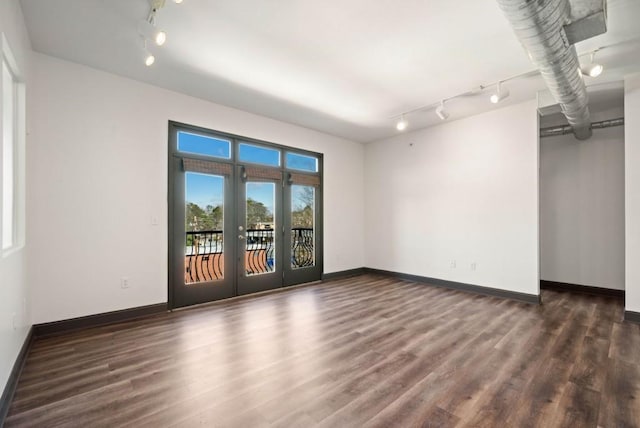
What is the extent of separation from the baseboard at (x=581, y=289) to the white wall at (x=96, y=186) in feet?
21.4

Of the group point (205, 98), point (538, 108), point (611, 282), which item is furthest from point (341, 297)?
point (611, 282)

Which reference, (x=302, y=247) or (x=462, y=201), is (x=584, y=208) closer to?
(x=462, y=201)

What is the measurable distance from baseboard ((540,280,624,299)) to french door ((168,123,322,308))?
431 cm

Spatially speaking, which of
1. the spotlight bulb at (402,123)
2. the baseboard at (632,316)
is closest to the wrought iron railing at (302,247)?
the spotlight bulb at (402,123)

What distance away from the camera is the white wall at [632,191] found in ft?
11.7

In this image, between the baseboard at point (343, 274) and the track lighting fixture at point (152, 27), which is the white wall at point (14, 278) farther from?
the baseboard at point (343, 274)

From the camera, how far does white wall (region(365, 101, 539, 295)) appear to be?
4543mm

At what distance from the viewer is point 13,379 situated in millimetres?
2188

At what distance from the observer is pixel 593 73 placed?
3145 millimetres

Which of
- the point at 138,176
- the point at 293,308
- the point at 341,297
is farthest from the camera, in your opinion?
the point at 341,297

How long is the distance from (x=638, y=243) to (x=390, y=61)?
3.74 m

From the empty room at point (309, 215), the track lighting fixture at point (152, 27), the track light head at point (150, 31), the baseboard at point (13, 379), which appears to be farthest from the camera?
the track light head at point (150, 31)

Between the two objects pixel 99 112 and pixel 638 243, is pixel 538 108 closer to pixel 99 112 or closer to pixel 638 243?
pixel 638 243

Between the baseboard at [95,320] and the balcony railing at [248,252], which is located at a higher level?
the balcony railing at [248,252]
